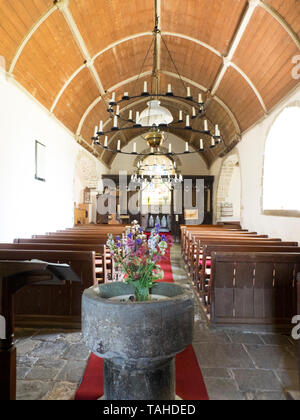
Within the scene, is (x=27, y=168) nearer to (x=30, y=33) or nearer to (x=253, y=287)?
(x=30, y=33)

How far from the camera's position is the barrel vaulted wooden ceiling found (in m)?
4.54

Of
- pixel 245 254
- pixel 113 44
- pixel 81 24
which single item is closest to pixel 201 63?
pixel 113 44

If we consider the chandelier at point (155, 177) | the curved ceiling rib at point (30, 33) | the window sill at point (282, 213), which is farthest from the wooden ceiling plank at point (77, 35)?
the window sill at point (282, 213)

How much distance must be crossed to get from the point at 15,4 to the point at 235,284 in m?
4.86

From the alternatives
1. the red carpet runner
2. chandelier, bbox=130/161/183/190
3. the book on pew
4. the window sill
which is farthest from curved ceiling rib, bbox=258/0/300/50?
chandelier, bbox=130/161/183/190

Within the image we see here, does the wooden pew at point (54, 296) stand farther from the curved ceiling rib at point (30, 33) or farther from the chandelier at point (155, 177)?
the chandelier at point (155, 177)

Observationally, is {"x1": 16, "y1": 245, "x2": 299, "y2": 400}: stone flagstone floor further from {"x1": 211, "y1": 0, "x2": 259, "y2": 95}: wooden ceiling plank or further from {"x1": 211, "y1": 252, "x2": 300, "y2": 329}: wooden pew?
{"x1": 211, "y1": 0, "x2": 259, "y2": 95}: wooden ceiling plank

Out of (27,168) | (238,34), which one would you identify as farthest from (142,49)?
(27,168)

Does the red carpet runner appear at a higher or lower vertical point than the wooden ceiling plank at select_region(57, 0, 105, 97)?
lower

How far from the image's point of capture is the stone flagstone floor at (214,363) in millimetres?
2250

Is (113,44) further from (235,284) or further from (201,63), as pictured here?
(235,284)

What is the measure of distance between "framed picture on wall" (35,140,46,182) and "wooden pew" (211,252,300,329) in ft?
13.7

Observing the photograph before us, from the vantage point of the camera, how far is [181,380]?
2.41m

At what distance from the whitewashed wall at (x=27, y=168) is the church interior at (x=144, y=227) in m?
0.04
